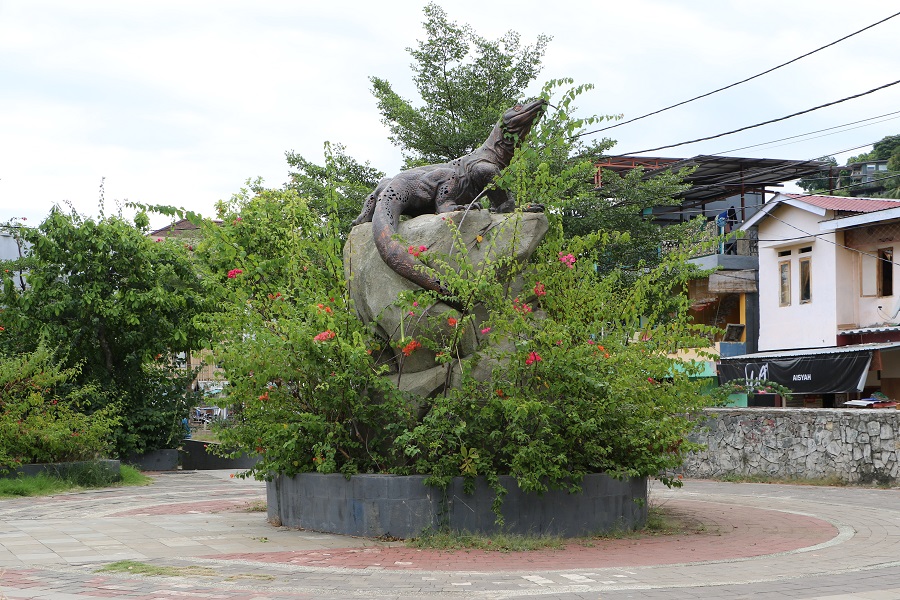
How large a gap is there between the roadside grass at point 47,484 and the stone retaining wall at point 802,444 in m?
9.39

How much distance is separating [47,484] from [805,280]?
67.1 ft

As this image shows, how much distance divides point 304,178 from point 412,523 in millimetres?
14566

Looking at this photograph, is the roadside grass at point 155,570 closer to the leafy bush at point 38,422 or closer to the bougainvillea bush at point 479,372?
the bougainvillea bush at point 479,372

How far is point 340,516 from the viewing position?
376 inches

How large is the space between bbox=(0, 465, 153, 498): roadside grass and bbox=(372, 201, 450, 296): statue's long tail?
23.5 feet

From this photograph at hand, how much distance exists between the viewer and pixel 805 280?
27.0 meters

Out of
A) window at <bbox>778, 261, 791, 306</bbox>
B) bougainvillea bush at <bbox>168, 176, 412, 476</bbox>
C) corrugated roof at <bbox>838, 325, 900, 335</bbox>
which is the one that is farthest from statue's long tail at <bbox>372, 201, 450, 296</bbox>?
window at <bbox>778, 261, 791, 306</bbox>

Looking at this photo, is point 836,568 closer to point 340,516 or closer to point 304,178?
point 340,516

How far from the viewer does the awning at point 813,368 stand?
2281cm

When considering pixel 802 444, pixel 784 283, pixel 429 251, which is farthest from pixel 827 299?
pixel 429 251

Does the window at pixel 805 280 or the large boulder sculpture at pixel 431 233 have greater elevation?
the window at pixel 805 280

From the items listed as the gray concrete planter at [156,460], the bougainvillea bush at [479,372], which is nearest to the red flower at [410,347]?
the bougainvillea bush at [479,372]

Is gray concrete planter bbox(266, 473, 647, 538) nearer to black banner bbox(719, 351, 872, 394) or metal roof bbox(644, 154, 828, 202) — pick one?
black banner bbox(719, 351, 872, 394)

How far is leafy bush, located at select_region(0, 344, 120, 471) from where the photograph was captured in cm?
1460
